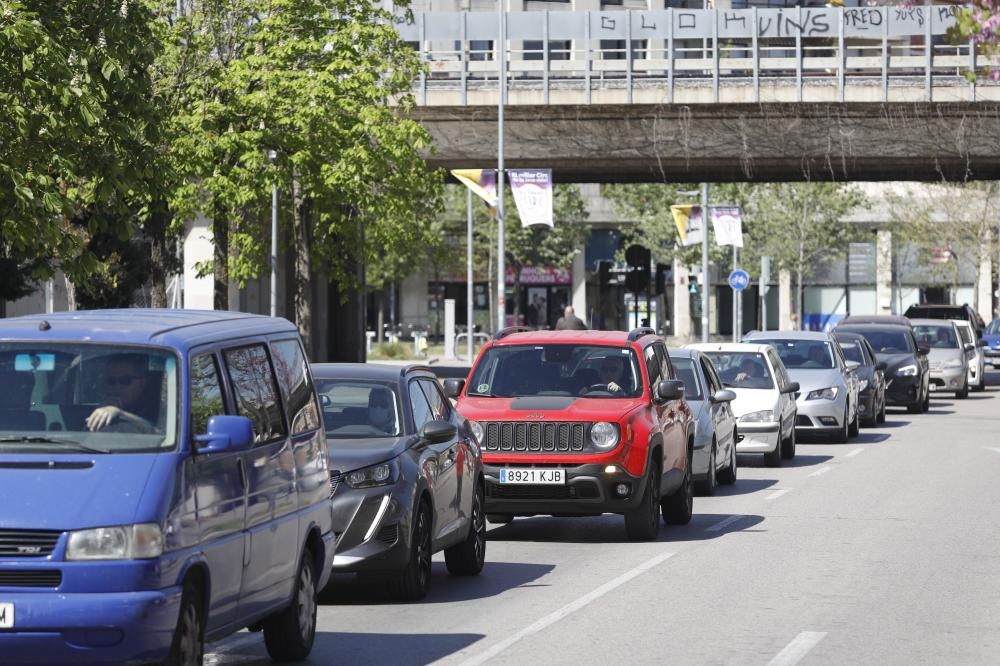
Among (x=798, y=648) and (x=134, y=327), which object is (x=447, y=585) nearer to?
(x=798, y=648)

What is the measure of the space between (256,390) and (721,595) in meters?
4.36

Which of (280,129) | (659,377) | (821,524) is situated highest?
(280,129)

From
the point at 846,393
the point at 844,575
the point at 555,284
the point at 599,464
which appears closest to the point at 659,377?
the point at 599,464

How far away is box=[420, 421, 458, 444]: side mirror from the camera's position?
11.6m

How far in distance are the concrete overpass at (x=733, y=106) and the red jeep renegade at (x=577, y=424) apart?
80.5ft

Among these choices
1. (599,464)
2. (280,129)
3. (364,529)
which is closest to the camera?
(364,529)

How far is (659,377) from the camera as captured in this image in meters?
16.2

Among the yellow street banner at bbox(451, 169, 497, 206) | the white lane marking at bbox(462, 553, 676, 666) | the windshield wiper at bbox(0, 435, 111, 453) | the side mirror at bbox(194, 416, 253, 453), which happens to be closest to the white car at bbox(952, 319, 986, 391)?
the yellow street banner at bbox(451, 169, 497, 206)

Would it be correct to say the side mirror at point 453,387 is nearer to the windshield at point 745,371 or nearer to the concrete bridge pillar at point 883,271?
the windshield at point 745,371

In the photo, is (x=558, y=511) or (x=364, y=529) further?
(x=558, y=511)

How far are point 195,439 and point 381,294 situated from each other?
78394 mm

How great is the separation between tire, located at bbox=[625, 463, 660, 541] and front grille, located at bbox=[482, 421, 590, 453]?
0.67 meters

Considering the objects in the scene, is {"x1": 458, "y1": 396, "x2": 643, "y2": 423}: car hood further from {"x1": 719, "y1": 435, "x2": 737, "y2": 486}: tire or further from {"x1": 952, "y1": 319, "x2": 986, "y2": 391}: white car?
{"x1": 952, "y1": 319, "x2": 986, "y2": 391}: white car

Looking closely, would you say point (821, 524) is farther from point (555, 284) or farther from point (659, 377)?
point (555, 284)
